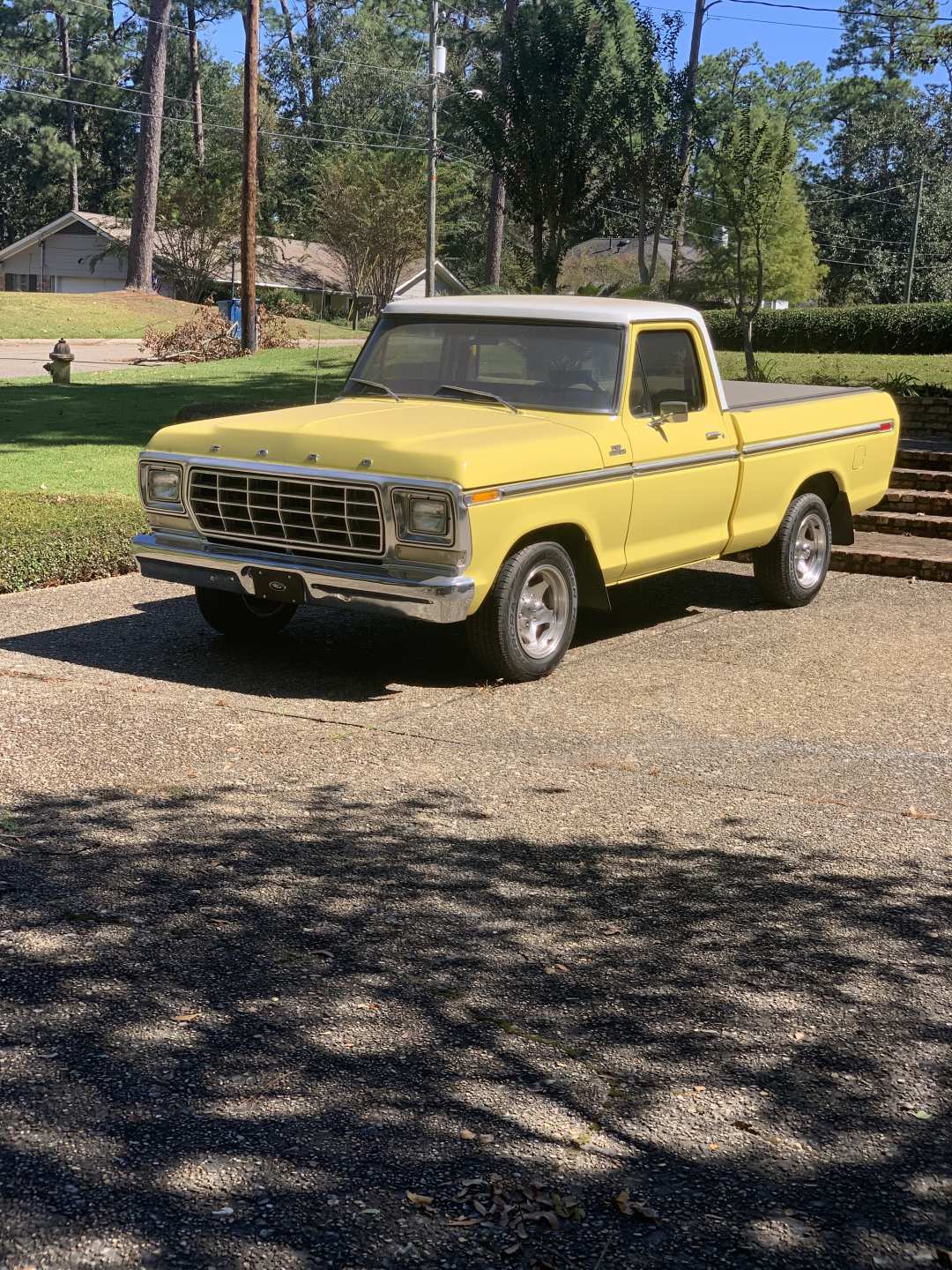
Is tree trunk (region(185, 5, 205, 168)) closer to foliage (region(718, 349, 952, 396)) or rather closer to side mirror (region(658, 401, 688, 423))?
foliage (region(718, 349, 952, 396))

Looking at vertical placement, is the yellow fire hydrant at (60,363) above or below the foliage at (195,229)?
below

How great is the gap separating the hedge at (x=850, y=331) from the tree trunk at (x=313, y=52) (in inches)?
2015

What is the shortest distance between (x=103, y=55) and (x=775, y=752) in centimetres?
8411

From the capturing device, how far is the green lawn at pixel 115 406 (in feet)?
50.8

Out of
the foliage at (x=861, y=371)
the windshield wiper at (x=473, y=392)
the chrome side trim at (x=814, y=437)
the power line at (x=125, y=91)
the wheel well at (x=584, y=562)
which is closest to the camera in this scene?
the wheel well at (x=584, y=562)

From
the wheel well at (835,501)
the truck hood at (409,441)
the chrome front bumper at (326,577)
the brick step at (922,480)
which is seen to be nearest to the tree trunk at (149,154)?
the brick step at (922,480)

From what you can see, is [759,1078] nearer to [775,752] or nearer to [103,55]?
[775,752]

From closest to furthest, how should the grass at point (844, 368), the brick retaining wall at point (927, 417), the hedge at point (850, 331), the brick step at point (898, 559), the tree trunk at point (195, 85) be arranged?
the brick step at point (898, 559) < the brick retaining wall at point (927, 417) < the grass at point (844, 368) < the hedge at point (850, 331) < the tree trunk at point (195, 85)

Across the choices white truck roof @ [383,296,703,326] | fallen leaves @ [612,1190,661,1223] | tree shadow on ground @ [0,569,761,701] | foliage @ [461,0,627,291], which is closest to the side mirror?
white truck roof @ [383,296,703,326]

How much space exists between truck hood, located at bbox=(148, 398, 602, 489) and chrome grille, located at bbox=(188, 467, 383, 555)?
4.5 inches

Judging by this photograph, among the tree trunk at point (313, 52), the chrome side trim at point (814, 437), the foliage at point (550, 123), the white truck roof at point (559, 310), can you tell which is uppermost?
the tree trunk at point (313, 52)

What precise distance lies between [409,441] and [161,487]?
1.53 metres

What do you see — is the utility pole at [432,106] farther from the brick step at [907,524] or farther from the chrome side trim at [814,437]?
the chrome side trim at [814,437]

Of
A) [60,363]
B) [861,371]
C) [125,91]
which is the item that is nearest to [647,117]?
[861,371]
